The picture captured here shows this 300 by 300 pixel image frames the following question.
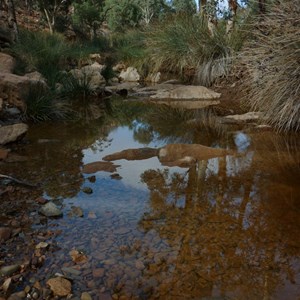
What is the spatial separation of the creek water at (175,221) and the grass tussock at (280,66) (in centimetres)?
50

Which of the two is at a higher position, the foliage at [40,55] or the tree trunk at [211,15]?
the tree trunk at [211,15]

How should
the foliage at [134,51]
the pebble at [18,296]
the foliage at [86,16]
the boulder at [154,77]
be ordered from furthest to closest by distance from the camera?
the foliage at [86,16]
the foliage at [134,51]
the boulder at [154,77]
the pebble at [18,296]

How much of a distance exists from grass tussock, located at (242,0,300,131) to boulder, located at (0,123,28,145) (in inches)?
116

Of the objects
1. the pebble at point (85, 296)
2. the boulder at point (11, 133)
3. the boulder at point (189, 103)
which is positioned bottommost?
the boulder at point (189, 103)

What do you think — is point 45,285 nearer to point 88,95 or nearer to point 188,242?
point 188,242

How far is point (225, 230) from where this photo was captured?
2.42 meters

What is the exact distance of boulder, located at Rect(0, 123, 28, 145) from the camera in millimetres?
4270

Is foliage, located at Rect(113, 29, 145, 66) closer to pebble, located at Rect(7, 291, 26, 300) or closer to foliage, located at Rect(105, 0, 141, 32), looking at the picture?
pebble, located at Rect(7, 291, 26, 300)

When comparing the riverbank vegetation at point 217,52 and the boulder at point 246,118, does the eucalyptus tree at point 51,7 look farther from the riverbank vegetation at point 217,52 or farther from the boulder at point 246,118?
the boulder at point 246,118

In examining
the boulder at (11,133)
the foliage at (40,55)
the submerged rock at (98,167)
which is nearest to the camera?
the submerged rock at (98,167)

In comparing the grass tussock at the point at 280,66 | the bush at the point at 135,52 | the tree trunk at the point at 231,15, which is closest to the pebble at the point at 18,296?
the grass tussock at the point at 280,66

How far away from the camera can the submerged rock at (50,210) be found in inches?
102

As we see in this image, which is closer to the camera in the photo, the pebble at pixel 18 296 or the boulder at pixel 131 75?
the pebble at pixel 18 296

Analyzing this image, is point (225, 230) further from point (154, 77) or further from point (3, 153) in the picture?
point (154, 77)
